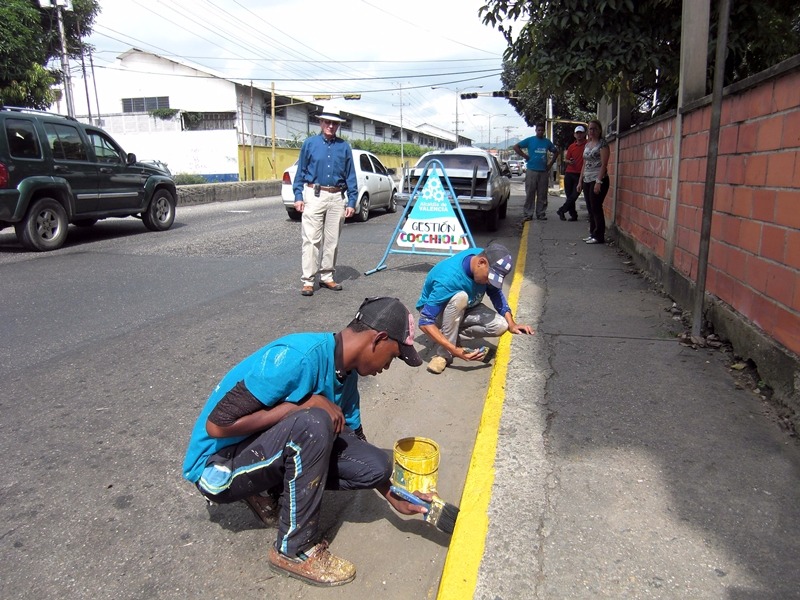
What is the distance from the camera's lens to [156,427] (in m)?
3.66

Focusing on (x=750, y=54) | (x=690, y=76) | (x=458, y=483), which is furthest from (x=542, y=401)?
(x=750, y=54)

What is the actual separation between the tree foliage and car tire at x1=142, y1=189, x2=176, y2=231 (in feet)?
23.9

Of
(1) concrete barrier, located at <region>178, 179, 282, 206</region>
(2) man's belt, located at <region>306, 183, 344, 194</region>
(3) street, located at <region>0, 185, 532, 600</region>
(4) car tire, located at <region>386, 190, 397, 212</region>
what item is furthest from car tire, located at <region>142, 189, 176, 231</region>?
(2) man's belt, located at <region>306, 183, 344, 194</region>

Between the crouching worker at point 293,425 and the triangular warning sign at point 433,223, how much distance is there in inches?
200

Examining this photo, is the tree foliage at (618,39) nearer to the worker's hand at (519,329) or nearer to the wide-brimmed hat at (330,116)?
the wide-brimmed hat at (330,116)

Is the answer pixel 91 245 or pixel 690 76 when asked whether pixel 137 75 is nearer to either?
pixel 91 245

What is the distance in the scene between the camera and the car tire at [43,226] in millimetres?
9336

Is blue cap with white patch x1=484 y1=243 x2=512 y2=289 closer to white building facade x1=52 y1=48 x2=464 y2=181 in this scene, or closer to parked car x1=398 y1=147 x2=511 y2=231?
parked car x1=398 y1=147 x2=511 y2=231

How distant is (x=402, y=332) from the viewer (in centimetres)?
246

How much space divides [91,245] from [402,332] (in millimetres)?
9304

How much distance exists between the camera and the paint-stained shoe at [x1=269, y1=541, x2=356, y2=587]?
2445 mm

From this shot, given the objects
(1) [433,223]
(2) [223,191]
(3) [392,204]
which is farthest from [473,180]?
(2) [223,191]

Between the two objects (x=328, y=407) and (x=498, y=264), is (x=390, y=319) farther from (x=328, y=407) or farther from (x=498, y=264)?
(x=498, y=264)

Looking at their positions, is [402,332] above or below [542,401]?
above
